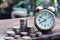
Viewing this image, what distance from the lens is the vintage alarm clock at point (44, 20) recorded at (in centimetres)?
157

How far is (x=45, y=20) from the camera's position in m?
1.57

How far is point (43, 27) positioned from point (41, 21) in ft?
0.13

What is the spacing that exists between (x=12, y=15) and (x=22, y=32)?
3163 millimetres

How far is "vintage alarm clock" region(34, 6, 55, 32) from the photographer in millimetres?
1565

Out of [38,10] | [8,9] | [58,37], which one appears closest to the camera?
[58,37]

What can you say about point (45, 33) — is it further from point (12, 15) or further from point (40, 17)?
point (12, 15)

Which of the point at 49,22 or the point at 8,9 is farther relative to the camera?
the point at 8,9

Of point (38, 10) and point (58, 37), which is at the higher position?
point (38, 10)

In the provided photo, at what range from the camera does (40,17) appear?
1.58m

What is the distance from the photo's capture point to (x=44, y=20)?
1570 mm

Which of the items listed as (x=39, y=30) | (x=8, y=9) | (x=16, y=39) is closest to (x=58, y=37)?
(x=39, y=30)

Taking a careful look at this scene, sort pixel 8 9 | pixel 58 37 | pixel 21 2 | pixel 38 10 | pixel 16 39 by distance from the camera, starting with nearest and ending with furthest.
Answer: pixel 16 39, pixel 58 37, pixel 38 10, pixel 21 2, pixel 8 9

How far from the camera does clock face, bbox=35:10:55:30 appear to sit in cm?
157

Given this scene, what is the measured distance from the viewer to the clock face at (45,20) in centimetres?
157
